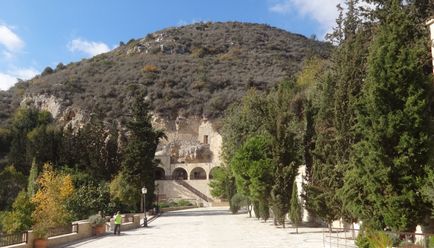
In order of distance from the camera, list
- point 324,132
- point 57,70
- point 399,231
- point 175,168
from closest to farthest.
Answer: point 399,231
point 324,132
point 175,168
point 57,70

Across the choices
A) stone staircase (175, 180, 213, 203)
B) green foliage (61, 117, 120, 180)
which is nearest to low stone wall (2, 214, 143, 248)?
green foliage (61, 117, 120, 180)

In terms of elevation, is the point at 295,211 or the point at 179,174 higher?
the point at 179,174

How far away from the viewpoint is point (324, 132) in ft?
68.2

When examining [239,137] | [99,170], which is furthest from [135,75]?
[239,137]

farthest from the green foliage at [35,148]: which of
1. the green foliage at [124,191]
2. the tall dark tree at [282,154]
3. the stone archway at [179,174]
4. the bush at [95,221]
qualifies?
the tall dark tree at [282,154]

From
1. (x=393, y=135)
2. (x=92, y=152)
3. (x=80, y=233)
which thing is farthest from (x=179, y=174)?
(x=393, y=135)

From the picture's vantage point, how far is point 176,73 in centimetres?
9525

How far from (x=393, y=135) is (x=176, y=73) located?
3260 inches

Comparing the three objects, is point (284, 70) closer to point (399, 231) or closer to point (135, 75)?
point (135, 75)

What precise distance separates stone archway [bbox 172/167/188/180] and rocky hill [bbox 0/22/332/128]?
9878mm

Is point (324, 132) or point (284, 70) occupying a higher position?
point (284, 70)

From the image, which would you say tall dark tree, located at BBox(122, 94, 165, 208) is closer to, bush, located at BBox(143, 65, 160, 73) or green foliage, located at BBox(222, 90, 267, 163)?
green foliage, located at BBox(222, 90, 267, 163)

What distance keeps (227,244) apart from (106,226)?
38.3ft

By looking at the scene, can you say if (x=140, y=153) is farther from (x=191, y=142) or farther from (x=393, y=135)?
(x=191, y=142)
